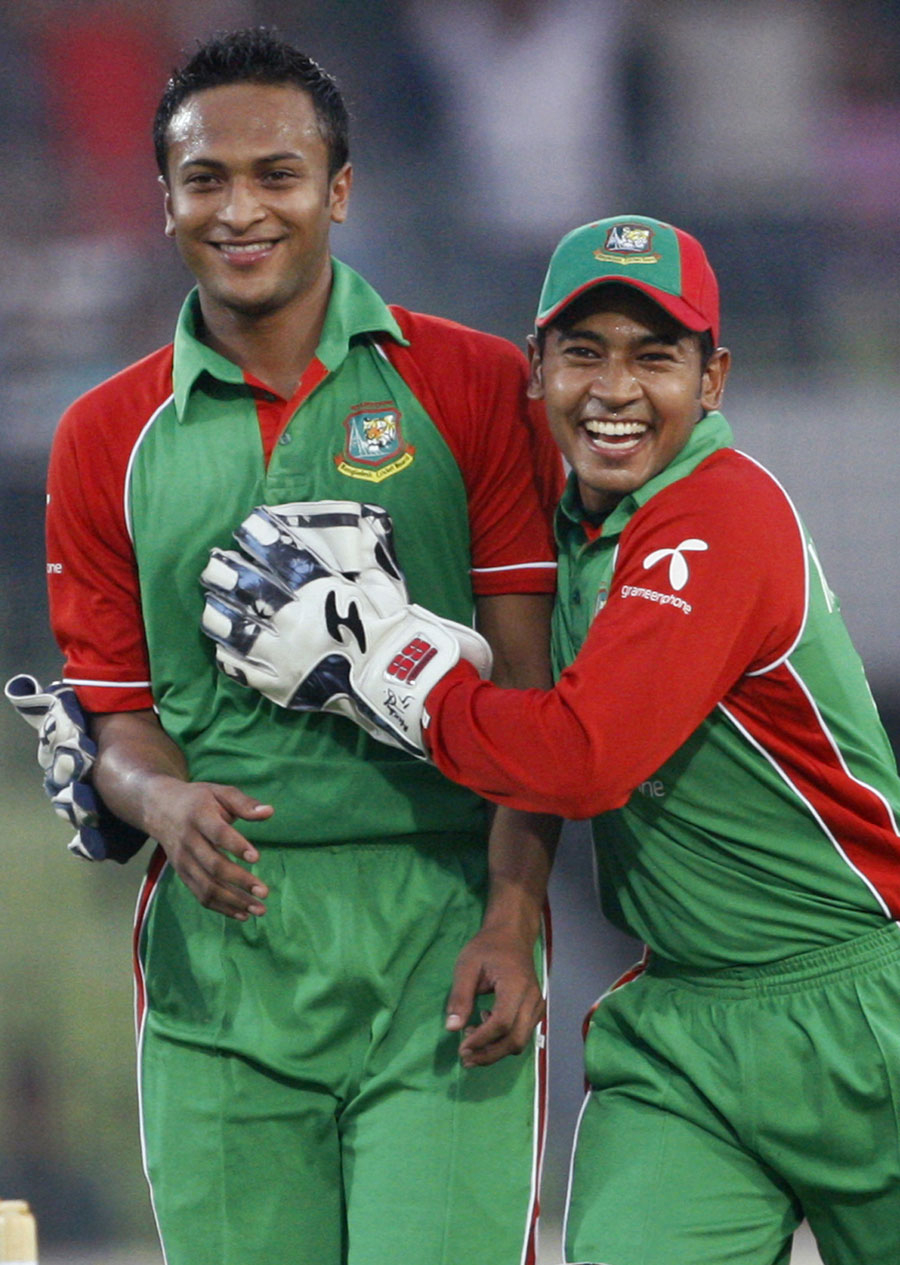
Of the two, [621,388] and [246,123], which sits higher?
[246,123]

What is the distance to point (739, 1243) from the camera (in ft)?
5.37

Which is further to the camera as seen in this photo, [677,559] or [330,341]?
[330,341]

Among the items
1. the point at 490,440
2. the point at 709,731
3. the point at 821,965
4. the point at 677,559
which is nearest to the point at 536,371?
the point at 490,440

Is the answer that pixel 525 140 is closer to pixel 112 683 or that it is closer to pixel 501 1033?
pixel 112 683

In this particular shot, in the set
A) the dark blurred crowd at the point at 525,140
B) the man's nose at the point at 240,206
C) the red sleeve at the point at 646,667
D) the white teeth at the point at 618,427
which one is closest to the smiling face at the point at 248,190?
the man's nose at the point at 240,206

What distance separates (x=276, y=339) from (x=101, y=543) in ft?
0.90

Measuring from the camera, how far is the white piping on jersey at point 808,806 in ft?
5.34

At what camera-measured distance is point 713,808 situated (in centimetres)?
165

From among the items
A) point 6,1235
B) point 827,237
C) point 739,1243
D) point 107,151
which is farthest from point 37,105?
point 739,1243

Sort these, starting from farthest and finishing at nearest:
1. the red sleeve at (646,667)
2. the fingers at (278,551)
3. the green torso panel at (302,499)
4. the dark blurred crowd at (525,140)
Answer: the dark blurred crowd at (525,140), the green torso panel at (302,499), the fingers at (278,551), the red sleeve at (646,667)

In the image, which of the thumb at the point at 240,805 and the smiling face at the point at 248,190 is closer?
the thumb at the point at 240,805

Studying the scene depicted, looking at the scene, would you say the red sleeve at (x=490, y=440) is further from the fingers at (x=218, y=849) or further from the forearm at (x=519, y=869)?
the fingers at (x=218, y=849)

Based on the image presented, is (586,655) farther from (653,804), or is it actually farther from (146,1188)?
(146,1188)

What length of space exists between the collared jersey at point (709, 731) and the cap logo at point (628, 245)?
17cm
